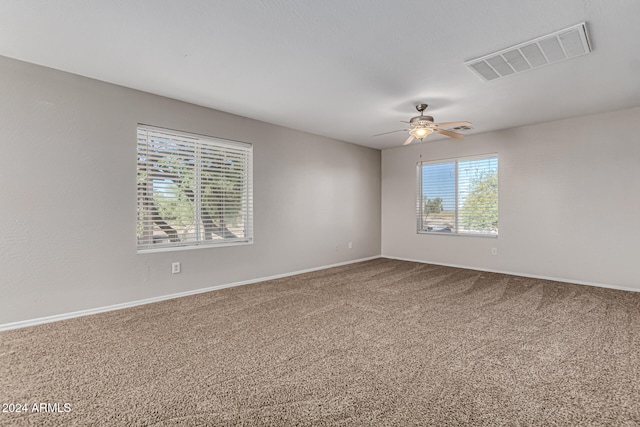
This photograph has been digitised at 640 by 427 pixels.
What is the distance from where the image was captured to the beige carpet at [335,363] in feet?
5.30

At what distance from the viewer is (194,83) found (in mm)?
3223

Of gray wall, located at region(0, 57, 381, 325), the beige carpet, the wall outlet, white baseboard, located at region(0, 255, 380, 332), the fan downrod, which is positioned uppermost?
the fan downrod

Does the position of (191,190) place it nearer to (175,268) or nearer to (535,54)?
(175,268)

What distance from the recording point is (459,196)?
18.6 ft

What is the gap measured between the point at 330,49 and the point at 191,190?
2.51 m

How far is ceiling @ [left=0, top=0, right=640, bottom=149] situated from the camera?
2.04 m

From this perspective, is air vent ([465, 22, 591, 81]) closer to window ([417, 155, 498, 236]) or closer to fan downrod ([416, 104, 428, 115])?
fan downrod ([416, 104, 428, 115])

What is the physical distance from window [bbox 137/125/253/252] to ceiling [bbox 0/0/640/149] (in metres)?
0.60

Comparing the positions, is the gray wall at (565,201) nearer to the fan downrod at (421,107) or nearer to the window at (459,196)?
the window at (459,196)

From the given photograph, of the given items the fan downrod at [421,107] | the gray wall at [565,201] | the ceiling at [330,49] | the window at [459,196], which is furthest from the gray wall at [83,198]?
the gray wall at [565,201]

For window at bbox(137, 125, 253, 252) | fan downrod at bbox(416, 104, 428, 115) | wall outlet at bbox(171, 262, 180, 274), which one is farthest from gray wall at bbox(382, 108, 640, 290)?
wall outlet at bbox(171, 262, 180, 274)

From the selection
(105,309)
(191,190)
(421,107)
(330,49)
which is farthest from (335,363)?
(421,107)

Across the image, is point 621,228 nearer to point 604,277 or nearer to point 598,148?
point 604,277

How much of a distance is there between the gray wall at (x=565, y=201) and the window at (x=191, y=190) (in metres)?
3.91
